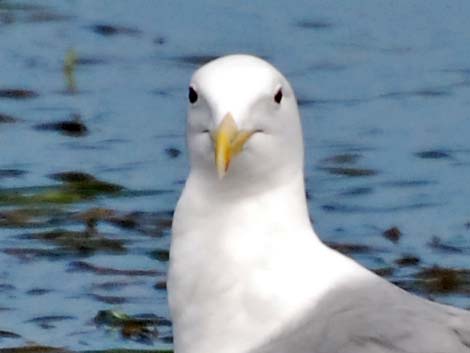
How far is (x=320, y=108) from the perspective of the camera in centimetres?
871

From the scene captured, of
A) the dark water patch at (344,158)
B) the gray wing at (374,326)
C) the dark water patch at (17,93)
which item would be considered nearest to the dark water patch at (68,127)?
the dark water patch at (17,93)

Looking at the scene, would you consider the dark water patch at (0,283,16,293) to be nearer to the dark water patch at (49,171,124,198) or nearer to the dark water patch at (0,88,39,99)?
the dark water patch at (49,171,124,198)

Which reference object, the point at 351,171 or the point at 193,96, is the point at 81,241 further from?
the point at 193,96

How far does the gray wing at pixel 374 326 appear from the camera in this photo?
4770 mm

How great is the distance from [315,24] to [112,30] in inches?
34.5

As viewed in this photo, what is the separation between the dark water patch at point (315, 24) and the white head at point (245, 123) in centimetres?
445

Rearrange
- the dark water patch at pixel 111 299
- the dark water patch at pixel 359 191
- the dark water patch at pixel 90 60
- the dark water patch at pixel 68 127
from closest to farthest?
the dark water patch at pixel 111 299, the dark water patch at pixel 359 191, the dark water patch at pixel 68 127, the dark water patch at pixel 90 60

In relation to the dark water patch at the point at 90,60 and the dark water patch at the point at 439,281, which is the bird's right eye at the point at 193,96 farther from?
the dark water patch at the point at 90,60

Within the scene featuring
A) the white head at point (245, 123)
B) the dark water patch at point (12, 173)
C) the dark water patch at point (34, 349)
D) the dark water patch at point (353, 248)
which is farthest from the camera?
the dark water patch at point (12, 173)

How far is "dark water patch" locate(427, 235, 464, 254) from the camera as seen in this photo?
7.29 m

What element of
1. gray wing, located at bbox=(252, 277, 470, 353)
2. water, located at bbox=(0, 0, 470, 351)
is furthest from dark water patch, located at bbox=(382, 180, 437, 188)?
gray wing, located at bbox=(252, 277, 470, 353)

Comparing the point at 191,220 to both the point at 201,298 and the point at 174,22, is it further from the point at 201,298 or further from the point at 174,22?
the point at 174,22

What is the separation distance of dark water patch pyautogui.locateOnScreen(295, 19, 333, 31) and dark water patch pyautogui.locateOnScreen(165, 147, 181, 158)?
1.62m

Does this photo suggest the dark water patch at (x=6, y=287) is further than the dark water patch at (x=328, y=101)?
No
